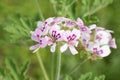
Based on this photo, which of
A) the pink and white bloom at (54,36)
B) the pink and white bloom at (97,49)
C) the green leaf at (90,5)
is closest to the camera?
the pink and white bloom at (54,36)

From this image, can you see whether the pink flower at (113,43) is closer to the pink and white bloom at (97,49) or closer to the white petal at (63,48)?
the pink and white bloom at (97,49)

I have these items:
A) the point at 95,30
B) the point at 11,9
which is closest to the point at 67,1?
the point at 95,30

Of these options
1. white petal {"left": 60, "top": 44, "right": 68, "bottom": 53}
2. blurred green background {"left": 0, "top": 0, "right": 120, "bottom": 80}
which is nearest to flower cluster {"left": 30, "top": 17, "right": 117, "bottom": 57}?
white petal {"left": 60, "top": 44, "right": 68, "bottom": 53}

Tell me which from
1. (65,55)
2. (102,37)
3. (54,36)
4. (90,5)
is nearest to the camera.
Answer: (54,36)

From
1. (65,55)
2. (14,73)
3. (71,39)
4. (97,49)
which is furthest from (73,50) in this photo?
(65,55)

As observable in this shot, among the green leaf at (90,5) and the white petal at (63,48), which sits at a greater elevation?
the green leaf at (90,5)

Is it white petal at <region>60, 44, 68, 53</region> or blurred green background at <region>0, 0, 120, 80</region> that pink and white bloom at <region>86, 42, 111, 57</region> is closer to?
white petal at <region>60, 44, 68, 53</region>

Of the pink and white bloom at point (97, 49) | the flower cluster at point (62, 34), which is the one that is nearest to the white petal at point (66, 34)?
the flower cluster at point (62, 34)

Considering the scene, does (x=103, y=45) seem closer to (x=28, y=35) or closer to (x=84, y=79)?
(x=84, y=79)

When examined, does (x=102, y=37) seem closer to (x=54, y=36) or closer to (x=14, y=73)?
(x=54, y=36)
